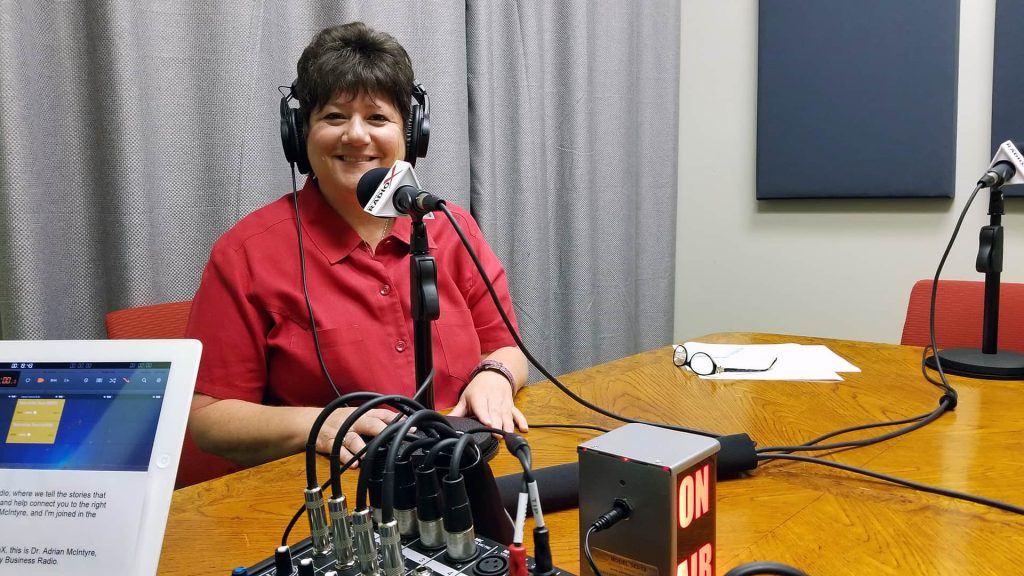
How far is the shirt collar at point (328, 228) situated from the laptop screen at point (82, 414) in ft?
2.00

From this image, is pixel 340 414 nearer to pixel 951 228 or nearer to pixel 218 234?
pixel 218 234

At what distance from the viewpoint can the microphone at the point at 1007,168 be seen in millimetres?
1309

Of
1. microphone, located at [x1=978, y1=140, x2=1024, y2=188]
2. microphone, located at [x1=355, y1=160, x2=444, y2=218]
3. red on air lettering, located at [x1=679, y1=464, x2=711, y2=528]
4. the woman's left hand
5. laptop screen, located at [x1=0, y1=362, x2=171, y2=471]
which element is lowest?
the woman's left hand

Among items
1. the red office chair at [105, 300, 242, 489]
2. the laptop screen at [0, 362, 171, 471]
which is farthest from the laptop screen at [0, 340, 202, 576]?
the red office chair at [105, 300, 242, 489]

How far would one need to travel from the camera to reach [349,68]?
1233 mm

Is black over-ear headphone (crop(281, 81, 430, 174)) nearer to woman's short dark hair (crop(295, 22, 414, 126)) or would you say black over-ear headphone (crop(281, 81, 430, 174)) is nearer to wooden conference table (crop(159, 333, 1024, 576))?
woman's short dark hair (crop(295, 22, 414, 126))

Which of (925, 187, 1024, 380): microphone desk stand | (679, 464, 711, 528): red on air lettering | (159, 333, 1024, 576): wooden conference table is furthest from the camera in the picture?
(925, 187, 1024, 380): microphone desk stand

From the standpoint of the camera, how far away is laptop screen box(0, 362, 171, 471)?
1.95 feet

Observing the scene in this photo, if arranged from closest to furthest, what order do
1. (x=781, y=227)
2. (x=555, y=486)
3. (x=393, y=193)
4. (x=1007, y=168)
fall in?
(x=555, y=486) → (x=393, y=193) → (x=1007, y=168) → (x=781, y=227)

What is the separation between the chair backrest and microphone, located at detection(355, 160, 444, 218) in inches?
52.5

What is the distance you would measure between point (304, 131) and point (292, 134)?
5cm

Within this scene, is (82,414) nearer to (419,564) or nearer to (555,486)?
(419,564)

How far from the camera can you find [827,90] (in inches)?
97.2

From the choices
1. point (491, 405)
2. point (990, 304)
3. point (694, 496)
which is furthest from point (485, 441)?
point (990, 304)
